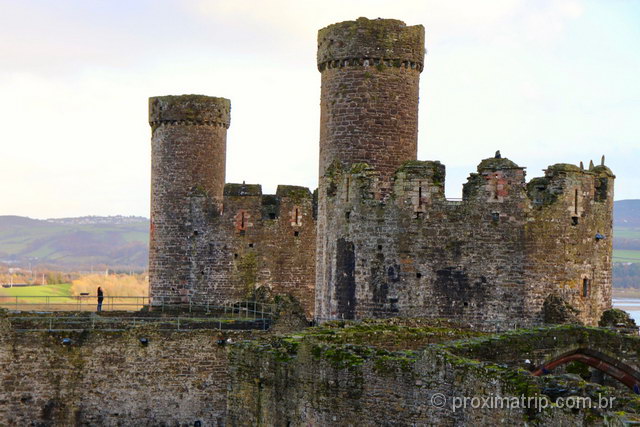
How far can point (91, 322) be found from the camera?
35438mm

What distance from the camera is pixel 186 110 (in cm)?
4472

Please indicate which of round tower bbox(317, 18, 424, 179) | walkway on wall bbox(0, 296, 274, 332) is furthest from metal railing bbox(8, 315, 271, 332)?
round tower bbox(317, 18, 424, 179)

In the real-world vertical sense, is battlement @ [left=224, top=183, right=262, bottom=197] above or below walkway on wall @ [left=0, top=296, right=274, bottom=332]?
above

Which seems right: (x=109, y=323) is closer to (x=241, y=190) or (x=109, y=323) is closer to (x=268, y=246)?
(x=268, y=246)

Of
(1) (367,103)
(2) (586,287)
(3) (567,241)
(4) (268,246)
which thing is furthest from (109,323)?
(2) (586,287)

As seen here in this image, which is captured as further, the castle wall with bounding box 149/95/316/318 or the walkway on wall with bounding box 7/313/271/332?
the castle wall with bounding box 149/95/316/318

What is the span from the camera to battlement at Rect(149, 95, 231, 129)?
44719 mm

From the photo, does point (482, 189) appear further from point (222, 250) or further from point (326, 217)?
point (222, 250)

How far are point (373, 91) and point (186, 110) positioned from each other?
44.4 ft

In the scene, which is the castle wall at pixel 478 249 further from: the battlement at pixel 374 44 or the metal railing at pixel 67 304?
the metal railing at pixel 67 304

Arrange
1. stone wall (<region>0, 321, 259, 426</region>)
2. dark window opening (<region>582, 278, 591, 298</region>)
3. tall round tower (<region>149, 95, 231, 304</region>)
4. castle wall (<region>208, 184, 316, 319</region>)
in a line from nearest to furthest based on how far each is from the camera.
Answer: dark window opening (<region>582, 278, 591, 298</region>) → stone wall (<region>0, 321, 259, 426</region>) → castle wall (<region>208, 184, 316, 319</region>) → tall round tower (<region>149, 95, 231, 304</region>)

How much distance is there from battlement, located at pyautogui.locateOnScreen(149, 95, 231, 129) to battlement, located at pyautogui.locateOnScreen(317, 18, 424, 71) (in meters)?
12.4

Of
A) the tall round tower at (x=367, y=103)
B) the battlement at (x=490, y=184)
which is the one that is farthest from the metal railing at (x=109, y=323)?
the battlement at (x=490, y=184)

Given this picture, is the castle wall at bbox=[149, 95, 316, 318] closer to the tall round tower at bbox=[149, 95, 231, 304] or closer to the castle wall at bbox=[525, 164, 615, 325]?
the tall round tower at bbox=[149, 95, 231, 304]
